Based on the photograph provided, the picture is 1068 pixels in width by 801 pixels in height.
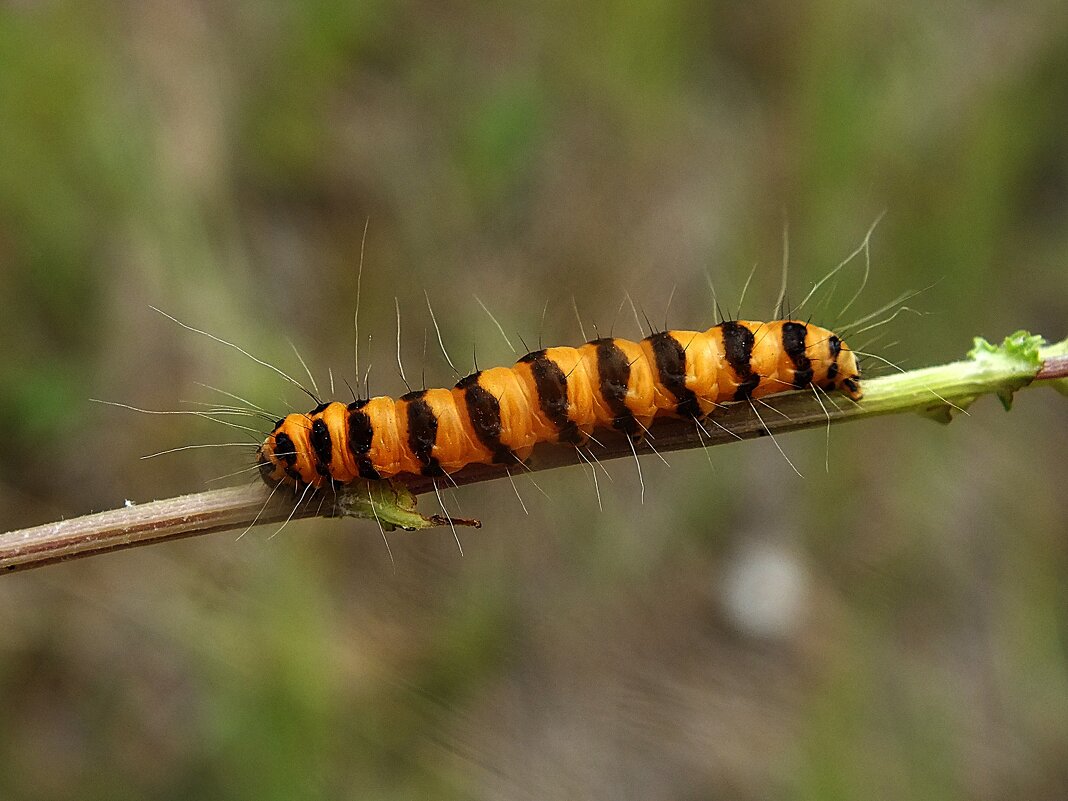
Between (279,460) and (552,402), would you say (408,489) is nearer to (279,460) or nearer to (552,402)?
(279,460)

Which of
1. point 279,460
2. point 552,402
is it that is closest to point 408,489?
point 279,460

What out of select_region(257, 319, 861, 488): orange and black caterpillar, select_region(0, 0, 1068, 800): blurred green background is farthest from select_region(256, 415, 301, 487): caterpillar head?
select_region(0, 0, 1068, 800): blurred green background

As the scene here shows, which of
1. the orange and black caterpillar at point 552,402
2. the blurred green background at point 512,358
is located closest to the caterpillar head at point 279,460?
the orange and black caterpillar at point 552,402

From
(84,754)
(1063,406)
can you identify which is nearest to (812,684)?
(1063,406)

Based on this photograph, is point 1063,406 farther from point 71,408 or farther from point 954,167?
point 71,408

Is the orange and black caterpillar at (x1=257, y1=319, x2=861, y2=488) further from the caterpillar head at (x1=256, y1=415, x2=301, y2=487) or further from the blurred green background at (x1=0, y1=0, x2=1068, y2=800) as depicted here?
the blurred green background at (x1=0, y1=0, x2=1068, y2=800)

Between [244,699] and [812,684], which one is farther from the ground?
[244,699]

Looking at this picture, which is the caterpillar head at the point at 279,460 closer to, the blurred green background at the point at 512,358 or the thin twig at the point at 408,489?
the thin twig at the point at 408,489

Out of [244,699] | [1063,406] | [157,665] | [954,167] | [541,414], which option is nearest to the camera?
[541,414]
